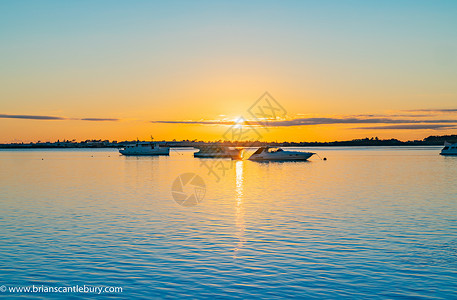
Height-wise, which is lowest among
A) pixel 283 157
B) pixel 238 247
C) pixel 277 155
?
pixel 238 247

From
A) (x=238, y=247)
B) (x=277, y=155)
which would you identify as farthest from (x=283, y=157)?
(x=238, y=247)

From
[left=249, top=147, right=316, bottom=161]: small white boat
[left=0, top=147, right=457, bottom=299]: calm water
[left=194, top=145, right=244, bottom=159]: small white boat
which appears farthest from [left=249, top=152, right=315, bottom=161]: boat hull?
[left=0, top=147, right=457, bottom=299]: calm water

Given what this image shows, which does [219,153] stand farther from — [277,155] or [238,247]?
[238,247]

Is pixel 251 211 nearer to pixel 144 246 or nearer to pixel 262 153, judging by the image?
pixel 144 246

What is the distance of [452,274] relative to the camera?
16062 mm

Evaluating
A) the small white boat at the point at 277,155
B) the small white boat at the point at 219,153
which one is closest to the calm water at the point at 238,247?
the small white boat at the point at 277,155

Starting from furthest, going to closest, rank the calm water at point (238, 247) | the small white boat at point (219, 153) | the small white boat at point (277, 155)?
1. the small white boat at point (219, 153)
2. the small white boat at point (277, 155)
3. the calm water at point (238, 247)

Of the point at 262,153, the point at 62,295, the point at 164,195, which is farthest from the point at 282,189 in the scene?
the point at 262,153

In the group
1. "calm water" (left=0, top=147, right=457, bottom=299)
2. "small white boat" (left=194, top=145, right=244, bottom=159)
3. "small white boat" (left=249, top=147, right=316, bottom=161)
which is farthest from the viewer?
"small white boat" (left=194, top=145, right=244, bottom=159)

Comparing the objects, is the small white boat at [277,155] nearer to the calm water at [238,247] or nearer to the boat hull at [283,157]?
the boat hull at [283,157]

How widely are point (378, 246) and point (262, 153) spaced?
9774 centimetres

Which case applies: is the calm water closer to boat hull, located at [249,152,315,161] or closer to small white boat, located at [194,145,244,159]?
boat hull, located at [249,152,315,161]

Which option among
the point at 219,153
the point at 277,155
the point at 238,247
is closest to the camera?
the point at 238,247

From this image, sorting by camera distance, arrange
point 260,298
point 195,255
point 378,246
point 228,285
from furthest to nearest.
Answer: point 378,246, point 195,255, point 228,285, point 260,298
